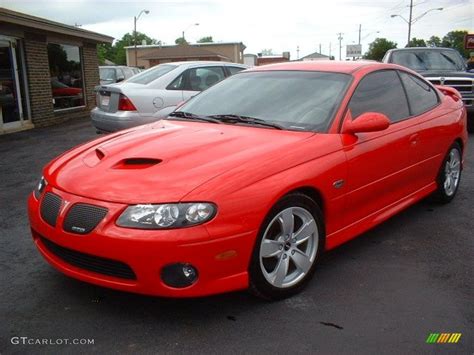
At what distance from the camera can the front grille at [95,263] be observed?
9.09ft

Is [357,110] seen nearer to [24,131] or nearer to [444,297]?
[444,297]

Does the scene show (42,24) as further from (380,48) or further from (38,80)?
(380,48)

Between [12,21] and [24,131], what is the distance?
2.48 meters

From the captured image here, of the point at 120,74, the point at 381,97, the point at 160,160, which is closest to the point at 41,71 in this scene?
the point at 120,74

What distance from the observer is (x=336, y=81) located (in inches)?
158

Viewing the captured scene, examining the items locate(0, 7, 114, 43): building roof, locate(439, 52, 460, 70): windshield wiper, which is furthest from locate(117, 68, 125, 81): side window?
locate(439, 52, 460, 70): windshield wiper

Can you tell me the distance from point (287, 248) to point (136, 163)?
3.60ft

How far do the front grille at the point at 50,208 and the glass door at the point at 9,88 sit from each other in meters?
9.21

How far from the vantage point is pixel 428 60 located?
11250 mm

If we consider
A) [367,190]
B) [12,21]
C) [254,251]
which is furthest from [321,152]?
[12,21]

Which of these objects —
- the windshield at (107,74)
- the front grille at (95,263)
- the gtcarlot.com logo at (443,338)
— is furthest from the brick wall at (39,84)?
the gtcarlot.com logo at (443,338)

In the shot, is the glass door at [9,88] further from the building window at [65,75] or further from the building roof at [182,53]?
the building roof at [182,53]

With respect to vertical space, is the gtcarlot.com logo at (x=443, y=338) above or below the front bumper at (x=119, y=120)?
below

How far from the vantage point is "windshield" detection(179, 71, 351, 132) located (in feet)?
12.3
